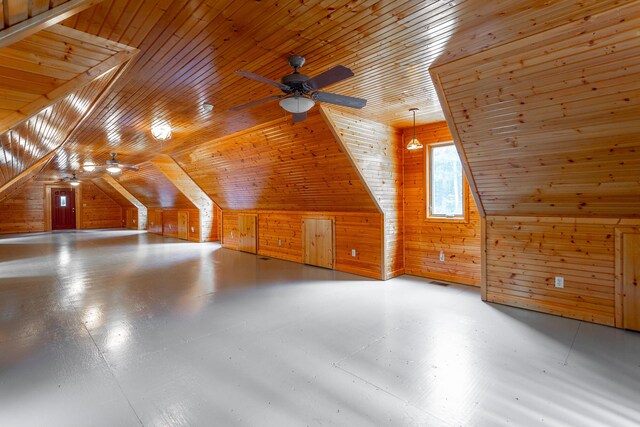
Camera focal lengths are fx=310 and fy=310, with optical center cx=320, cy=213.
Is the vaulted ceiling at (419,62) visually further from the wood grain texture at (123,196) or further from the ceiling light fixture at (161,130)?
the wood grain texture at (123,196)

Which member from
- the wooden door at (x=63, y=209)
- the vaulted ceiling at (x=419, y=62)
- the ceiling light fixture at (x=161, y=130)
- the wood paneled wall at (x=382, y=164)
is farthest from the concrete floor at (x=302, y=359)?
the wooden door at (x=63, y=209)

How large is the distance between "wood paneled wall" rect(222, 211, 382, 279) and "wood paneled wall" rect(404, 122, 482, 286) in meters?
0.69

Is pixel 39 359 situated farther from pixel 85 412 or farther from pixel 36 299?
pixel 36 299

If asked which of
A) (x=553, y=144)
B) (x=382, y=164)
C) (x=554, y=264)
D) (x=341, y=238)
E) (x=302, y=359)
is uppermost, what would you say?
(x=382, y=164)

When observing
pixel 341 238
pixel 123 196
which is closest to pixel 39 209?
pixel 123 196

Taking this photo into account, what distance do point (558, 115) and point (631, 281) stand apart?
2046 millimetres

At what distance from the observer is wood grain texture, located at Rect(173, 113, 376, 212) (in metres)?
4.86

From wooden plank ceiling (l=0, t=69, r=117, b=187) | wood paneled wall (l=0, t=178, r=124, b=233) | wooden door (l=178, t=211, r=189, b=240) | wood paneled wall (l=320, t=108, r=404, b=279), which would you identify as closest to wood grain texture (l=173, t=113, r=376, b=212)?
wood paneled wall (l=320, t=108, r=404, b=279)

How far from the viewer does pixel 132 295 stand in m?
4.68

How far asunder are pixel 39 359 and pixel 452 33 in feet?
14.6

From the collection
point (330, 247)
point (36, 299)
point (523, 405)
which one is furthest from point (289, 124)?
point (36, 299)

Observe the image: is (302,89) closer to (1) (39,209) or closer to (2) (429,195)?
(2) (429,195)

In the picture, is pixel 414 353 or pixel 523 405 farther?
pixel 414 353

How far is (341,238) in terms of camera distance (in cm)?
618
